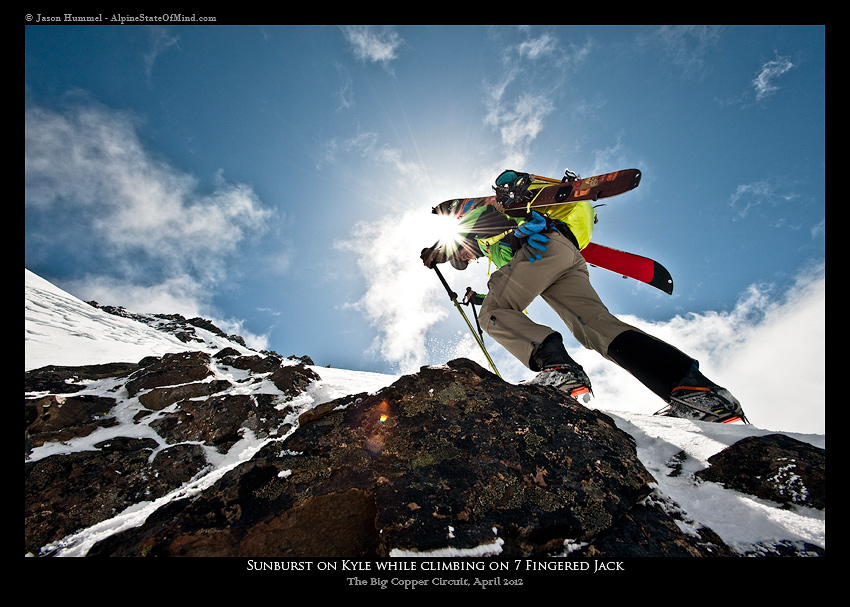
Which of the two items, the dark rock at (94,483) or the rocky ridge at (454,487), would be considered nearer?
the rocky ridge at (454,487)

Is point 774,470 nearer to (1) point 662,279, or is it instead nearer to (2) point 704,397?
(2) point 704,397

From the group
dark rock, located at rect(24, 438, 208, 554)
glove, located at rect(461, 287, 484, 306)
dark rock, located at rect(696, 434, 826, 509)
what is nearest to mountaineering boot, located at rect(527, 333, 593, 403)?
dark rock, located at rect(696, 434, 826, 509)

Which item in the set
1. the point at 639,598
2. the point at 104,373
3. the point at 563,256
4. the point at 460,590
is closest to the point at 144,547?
the point at 460,590

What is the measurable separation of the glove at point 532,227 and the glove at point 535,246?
0.30ft

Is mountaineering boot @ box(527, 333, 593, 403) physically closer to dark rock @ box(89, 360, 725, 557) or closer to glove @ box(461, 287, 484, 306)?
dark rock @ box(89, 360, 725, 557)

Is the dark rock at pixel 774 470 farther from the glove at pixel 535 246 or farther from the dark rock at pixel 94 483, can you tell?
the dark rock at pixel 94 483

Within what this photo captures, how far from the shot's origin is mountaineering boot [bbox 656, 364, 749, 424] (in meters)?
2.34

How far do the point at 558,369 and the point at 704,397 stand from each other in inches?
41.7

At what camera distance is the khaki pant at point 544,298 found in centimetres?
320

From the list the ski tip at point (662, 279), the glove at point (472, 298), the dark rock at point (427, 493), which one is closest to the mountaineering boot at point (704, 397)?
the dark rock at point (427, 493)

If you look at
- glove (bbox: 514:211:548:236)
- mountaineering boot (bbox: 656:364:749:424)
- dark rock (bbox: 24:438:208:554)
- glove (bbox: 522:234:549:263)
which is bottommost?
dark rock (bbox: 24:438:208:554)

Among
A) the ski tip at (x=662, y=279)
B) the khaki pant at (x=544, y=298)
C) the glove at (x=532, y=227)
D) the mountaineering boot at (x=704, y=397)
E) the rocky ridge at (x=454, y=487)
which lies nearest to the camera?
the rocky ridge at (x=454, y=487)

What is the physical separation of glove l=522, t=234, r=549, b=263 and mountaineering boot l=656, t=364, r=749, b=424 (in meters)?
1.68

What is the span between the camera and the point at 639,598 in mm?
1407
